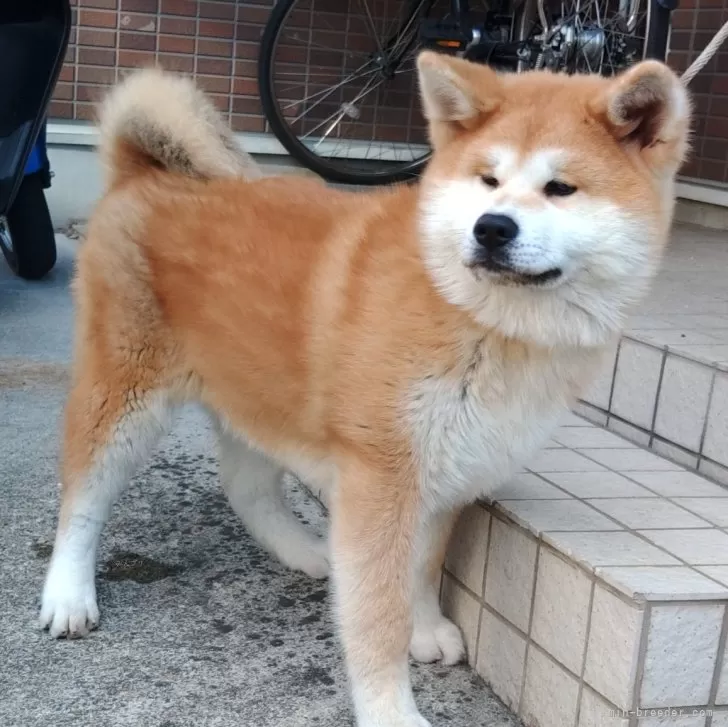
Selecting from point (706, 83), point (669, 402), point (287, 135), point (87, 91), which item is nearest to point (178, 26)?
point (87, 91)

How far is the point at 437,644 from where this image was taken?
2.15m

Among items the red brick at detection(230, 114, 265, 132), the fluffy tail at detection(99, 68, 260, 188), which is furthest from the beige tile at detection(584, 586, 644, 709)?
the red brick at detection(230, 114, 265, 132)

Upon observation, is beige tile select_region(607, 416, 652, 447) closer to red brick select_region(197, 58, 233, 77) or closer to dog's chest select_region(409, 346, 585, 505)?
dog's chest select_region(409, 346, 585, 505)

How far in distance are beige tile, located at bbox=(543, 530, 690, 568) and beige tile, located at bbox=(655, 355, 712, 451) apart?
0.58 metres

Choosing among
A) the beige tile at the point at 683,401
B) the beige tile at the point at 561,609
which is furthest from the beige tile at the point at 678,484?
the beige tile at the point at 561,609

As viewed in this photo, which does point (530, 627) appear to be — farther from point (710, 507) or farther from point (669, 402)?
point (669, 402)

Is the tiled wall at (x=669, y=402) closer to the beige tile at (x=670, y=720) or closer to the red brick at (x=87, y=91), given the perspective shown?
the beige tile at (x=670, y=720)

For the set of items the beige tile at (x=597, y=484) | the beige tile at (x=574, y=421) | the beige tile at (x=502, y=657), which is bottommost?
the beige tile at (x=502, y=657)

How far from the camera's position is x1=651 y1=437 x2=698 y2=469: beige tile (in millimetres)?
2436

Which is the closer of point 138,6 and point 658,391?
point 658,391

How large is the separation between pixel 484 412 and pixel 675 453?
34.6 inches

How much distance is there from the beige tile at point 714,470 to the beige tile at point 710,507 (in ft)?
0.36

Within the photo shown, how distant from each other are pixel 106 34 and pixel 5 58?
1.87m

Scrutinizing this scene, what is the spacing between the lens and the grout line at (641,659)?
1652 mm
